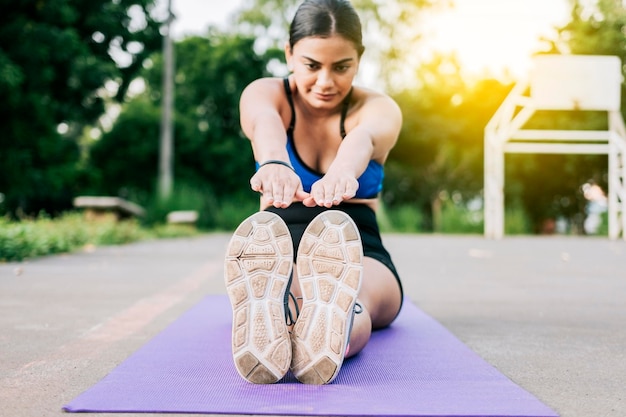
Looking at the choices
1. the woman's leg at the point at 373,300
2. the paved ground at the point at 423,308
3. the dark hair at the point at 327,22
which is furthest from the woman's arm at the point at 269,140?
the paved ground at the point at 423,308

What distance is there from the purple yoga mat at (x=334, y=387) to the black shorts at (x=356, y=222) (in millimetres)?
354

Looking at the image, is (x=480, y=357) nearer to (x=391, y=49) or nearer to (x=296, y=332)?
(x=296, y=332)

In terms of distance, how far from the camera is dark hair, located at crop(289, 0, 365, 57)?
7.99 feet

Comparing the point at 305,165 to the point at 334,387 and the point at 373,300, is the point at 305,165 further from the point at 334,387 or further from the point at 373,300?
the point at 334,387

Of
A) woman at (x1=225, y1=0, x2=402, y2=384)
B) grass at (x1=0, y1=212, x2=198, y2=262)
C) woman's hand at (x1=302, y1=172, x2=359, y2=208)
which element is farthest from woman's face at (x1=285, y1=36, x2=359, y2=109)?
grass at (x1=0, y1=212, x2=198, y2=262)

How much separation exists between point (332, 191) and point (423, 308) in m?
1.96

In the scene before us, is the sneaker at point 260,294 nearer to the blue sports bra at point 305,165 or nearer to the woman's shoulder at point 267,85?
the blue sports bra at point 305,165

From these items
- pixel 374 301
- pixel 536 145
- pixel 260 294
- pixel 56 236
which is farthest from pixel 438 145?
pixel 260 294

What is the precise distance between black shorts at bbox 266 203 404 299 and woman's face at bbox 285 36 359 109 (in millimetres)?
414

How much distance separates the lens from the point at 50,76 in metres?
12.1

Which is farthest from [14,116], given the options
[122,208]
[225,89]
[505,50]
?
[505,50]

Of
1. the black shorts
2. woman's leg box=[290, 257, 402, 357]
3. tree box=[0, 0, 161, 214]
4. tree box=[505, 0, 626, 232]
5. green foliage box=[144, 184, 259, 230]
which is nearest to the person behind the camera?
woman's leg box=[290, 257, 402, 357]

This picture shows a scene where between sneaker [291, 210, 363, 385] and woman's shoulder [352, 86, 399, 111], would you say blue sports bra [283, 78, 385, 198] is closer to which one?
woman's shoulder [352, 86, 399, 111]

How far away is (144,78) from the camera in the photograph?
2366 cm
